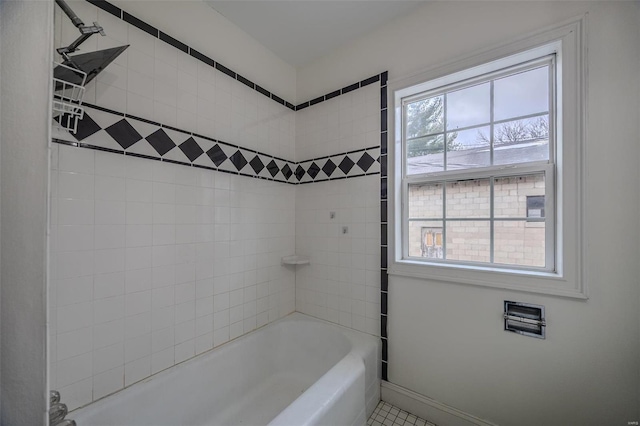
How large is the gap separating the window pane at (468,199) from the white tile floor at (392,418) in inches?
50.6

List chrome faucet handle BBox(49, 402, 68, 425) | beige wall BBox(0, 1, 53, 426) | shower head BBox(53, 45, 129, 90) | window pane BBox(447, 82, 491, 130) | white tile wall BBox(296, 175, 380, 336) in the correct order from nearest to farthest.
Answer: beige wall BBox(0, 1, 53, 426), chrome faucet handle BBox(49, 402, 68, 425), shower head BBox(53, 45, 129, 90), window pane BBox(447, 82, 491, 130), white tile wall BBox(296, 175, 380, 336)

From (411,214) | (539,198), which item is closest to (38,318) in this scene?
(411,214)

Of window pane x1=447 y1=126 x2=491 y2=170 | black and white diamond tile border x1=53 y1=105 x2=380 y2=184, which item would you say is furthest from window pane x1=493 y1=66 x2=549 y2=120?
black and white diamond tile border x1=53 y1=105 x2=380 y2=184

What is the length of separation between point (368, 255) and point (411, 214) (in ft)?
1.38

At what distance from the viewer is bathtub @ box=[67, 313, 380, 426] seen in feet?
3.58

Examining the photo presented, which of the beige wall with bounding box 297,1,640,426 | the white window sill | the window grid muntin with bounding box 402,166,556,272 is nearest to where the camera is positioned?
the beige wall with bounding box 297,1,640,426

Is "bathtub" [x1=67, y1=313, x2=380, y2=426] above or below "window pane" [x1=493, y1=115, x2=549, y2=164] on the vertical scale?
below

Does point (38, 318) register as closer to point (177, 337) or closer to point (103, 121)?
point (103, 121)

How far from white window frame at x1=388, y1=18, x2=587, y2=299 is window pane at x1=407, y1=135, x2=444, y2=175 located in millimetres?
202

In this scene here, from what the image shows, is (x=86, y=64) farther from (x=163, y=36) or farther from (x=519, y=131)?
(x=519, y=131)

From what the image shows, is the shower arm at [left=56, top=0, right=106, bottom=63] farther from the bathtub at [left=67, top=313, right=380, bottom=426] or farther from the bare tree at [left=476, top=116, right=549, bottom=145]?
the bare tree at [left=476, top=116, right=549, bottom=145]

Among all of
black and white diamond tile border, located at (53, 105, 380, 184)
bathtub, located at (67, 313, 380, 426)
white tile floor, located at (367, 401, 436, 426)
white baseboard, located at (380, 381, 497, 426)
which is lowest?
white tile floor, located at (367, 401, 436, 426)

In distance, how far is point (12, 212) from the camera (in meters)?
0.28

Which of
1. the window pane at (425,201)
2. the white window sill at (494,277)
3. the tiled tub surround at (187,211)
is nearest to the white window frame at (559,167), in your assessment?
the white window sill at (494,277)
